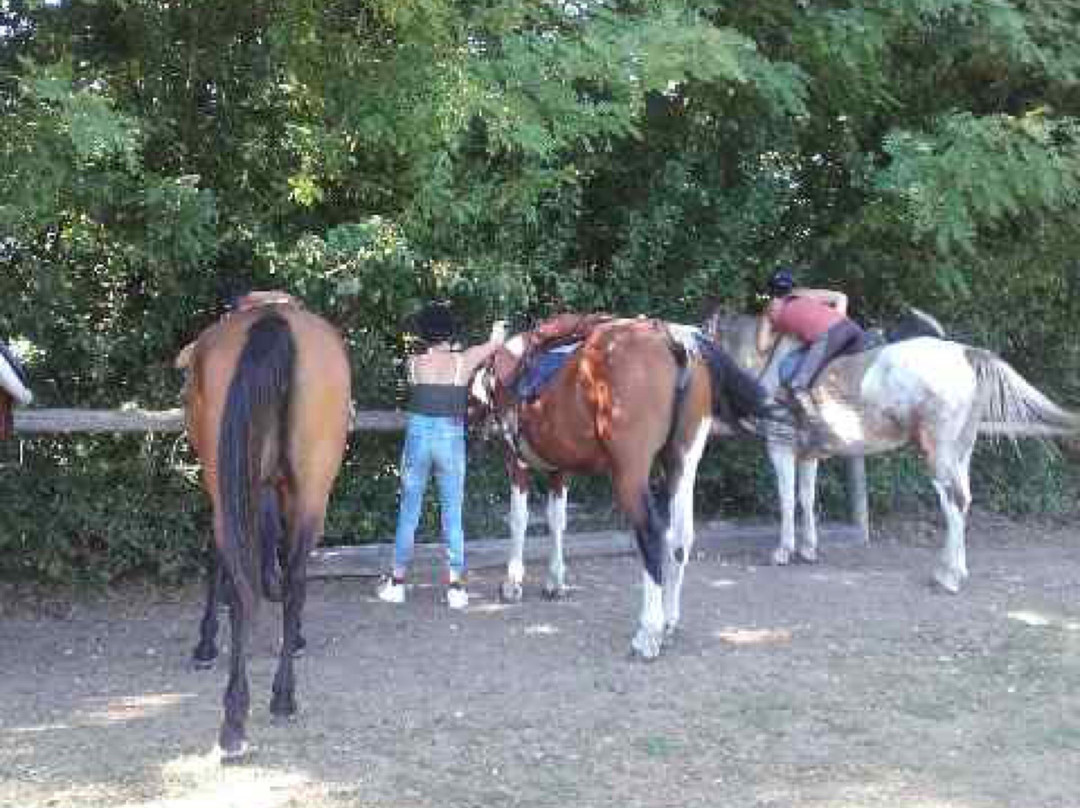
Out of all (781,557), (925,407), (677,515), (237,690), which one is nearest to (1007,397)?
(925,407)

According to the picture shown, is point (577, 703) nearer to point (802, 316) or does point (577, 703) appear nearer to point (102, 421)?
point (102, 421)

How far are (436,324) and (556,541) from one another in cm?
185

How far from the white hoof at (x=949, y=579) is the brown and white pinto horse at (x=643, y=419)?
247cm

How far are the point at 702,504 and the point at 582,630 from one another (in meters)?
4.09

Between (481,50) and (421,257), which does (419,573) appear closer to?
(421,257)

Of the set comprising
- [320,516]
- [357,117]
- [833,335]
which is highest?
[357,117]

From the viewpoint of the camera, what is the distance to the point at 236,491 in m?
5.04

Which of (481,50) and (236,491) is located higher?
(481,50)

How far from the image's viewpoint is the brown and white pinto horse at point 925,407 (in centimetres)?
854

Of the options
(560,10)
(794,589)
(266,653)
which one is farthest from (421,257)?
(794,589)

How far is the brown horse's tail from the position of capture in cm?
500

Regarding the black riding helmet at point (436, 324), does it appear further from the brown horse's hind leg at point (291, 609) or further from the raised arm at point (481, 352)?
the brown horse's hind leg at point (291, 609)

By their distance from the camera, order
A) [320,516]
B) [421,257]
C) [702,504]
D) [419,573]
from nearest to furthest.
Result: [320,516] → [421,257] → [419,573] → [702,504]

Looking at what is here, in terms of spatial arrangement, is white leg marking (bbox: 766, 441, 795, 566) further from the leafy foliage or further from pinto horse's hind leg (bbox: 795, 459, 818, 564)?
the leafy foliage
